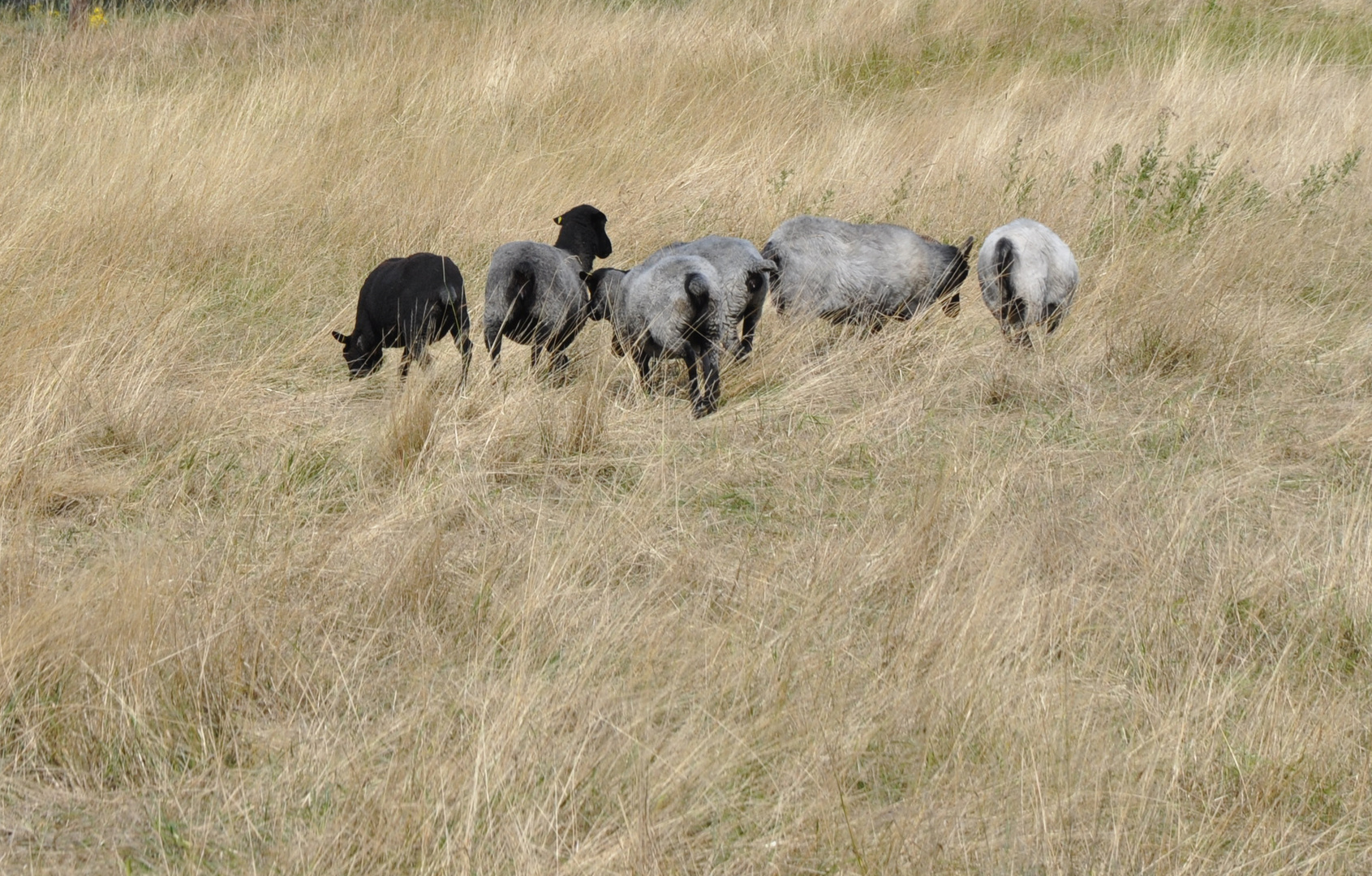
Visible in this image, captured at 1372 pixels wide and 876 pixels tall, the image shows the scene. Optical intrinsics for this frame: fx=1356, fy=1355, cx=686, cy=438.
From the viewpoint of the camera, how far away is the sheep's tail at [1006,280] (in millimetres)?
5578

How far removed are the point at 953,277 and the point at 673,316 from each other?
1473 mm

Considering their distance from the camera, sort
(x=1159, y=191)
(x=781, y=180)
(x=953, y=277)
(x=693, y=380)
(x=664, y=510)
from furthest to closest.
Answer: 1. (x=781, y=180)
2. (x=1159, y=191)
3. (x=953, y=277)
4. (x=693, y=380)
5. (x=664, y=510)

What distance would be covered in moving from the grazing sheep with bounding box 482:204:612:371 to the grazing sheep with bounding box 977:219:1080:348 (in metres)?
1.70

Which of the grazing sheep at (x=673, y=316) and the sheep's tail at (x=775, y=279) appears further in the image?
the sheep's tail at (x=775, y=279)

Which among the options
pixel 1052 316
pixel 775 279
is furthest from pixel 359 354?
pixel 1052 316

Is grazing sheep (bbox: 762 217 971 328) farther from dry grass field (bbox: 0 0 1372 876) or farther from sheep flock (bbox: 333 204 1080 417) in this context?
dry grass field (bbox: 0 0 1372 876)

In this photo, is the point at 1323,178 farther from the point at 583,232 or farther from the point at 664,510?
the point at 664,510

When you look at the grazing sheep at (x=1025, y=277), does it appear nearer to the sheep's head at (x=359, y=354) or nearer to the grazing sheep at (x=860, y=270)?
the grazing sheep at (x=860, y=270)

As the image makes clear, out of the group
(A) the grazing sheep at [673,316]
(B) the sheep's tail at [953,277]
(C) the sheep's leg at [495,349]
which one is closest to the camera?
(A) the grazing sheep at [673,316]

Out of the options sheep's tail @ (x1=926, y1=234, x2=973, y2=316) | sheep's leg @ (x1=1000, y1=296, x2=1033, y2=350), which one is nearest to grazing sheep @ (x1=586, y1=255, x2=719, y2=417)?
sheep's tail @ (x1=926, y1=234, x2=973, y2=316)

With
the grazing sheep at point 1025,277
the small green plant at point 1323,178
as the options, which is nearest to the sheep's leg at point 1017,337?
the grazing sheep at point 1025,277

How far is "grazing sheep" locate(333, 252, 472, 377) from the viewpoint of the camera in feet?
17.2

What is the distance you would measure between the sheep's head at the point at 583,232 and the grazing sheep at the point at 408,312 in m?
0.68

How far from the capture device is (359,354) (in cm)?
552
